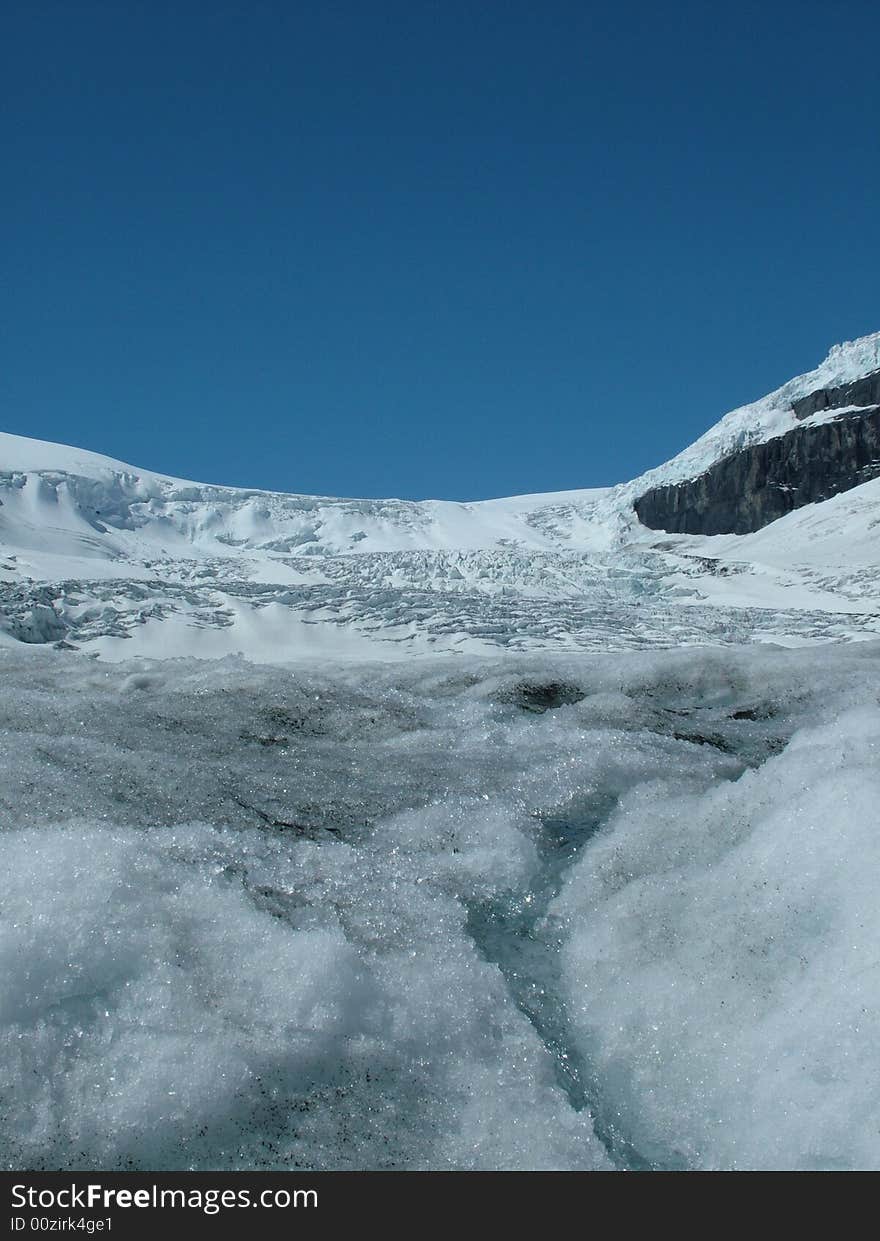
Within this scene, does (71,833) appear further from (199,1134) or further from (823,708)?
(823,708)

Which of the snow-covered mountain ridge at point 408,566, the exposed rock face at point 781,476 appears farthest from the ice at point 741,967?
the exposed rock face at point 781,476

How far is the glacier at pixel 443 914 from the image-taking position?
5.66ft

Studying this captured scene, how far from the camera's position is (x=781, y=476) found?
37812mm

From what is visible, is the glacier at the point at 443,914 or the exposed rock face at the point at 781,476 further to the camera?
the exposed rock face at the point at 781,476

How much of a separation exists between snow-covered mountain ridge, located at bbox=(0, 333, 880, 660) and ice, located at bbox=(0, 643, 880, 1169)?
15.9ft

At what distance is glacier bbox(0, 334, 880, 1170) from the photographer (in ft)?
5.66

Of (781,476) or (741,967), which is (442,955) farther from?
(781,476)

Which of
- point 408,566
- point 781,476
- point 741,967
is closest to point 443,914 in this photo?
point 741,967

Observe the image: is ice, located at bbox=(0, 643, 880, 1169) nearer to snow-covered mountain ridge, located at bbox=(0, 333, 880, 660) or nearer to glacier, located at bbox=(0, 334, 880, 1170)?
glacier, located at bbox=(0, 334, 880, 1170)

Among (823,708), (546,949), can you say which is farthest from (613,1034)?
(823,708)

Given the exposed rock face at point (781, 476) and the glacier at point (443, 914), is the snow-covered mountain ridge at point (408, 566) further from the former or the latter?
the glacier at point (443, 914)

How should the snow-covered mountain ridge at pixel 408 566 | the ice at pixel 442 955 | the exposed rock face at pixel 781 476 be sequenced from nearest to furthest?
the ice at pixel 442 955 < the snow-covered mountain ridge at pixel 408 566 < the exposed rock face at pixel 781 476

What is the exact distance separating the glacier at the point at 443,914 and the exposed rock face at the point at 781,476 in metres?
34.2

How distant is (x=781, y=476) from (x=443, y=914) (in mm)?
38853
